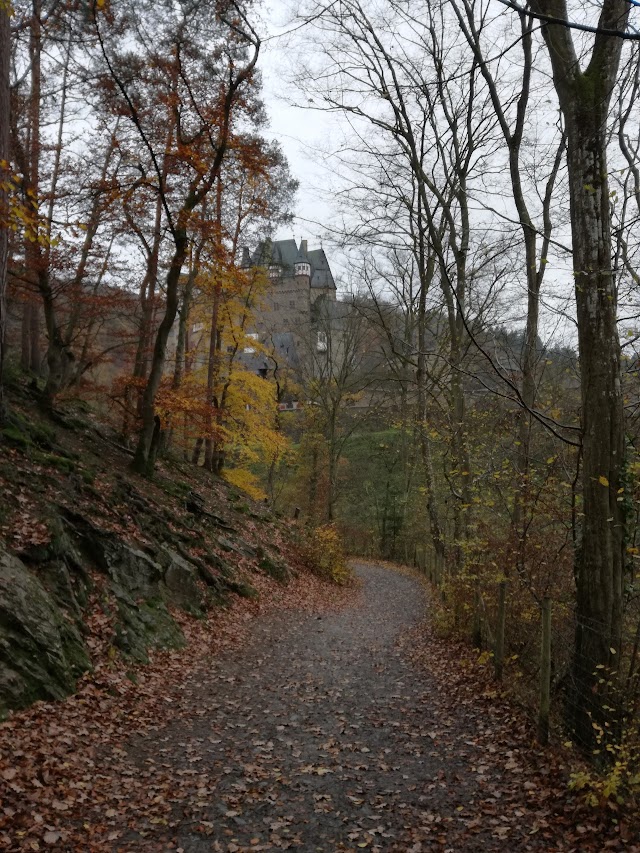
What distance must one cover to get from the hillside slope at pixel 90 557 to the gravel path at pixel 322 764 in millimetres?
1192

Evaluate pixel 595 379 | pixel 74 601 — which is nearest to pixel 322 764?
pixel 74 601

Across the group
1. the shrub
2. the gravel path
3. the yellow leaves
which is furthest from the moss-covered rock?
the yellow leaves

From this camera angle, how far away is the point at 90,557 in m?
8.91

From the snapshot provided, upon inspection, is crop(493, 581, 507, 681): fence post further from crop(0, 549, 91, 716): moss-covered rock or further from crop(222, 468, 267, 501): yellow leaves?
crop(222, 468, 267, 501): yellow leaves

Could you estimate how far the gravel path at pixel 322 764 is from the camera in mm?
4316

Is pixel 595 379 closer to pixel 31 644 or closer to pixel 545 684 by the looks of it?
pixel 545 684

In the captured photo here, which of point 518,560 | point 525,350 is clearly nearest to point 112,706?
point 518,560

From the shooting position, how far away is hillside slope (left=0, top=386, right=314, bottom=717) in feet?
20.5

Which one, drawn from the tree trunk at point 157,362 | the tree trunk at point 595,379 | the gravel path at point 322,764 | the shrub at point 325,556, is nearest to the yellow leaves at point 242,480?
the shrub at point 325,556

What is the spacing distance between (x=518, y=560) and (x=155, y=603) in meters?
5.31

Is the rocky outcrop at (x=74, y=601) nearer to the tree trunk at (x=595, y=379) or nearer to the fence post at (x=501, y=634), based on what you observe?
the fence post at (x=501, y=634)

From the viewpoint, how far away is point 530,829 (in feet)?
14.3

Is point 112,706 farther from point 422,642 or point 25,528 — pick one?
point 422,642

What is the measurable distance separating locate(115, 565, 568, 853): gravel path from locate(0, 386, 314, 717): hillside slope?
46.9 inches
